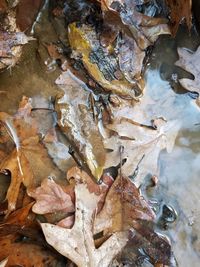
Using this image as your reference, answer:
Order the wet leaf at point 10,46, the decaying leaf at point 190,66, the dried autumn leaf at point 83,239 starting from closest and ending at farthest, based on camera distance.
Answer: the dried autumn leaf at point 83,239 < the wet leaf at point 10,46 < the decaying leaf at point 190,66

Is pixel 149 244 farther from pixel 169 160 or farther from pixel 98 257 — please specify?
pixel 169 160

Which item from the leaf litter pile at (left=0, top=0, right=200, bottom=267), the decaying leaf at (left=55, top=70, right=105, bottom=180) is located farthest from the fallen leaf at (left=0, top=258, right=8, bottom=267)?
the decaying leaf at (left=55, top=70, right=105, bottom=180)

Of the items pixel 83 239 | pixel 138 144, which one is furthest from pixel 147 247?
pixel 138 144

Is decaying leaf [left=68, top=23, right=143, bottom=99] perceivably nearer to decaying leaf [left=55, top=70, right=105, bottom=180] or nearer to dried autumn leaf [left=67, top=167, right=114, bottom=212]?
decaying leaf [left=55, top=70, right=105, bottom=180]

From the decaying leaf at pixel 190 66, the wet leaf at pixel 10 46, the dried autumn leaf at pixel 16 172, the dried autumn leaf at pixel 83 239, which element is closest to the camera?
the dried autumn leaf at pixel 83 239

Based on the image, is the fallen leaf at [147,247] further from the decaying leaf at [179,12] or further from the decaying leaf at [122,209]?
the decaying leaf at [179,12]

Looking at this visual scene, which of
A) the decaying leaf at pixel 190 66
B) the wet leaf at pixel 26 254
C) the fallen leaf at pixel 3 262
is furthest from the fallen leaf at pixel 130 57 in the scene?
the fallen leaf at pixel 3 262

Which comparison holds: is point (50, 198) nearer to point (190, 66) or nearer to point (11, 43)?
point (11, 43)
